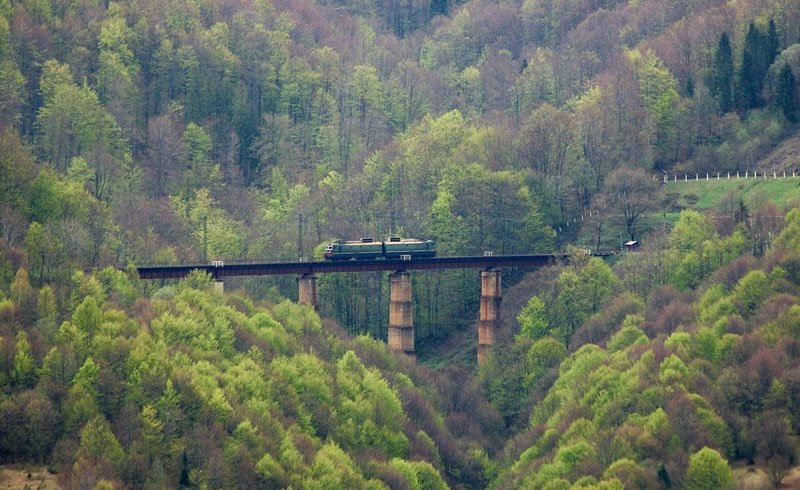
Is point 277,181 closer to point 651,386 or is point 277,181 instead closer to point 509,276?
point 509,276

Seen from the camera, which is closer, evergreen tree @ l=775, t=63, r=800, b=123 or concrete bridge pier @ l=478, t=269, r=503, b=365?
concrete bridge pier @ l=478, t=269, r=503, b=365

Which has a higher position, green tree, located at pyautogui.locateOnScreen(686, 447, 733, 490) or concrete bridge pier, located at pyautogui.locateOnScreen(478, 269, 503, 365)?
concrete bridge pier, located at pyautogui.locateOnScreen(478, 269, 503, 365)

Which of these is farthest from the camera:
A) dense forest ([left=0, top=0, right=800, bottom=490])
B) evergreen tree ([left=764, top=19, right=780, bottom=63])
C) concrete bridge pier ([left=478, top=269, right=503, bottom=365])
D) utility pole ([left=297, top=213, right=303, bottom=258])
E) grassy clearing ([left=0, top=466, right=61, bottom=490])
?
evergreen tree ([left=764, top=19, right=780, bottom=63])

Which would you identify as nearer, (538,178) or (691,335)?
(691,335)

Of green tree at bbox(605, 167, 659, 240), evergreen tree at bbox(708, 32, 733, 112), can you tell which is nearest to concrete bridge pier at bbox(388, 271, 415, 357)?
green tree at bbox(605, 167, 659, 240)

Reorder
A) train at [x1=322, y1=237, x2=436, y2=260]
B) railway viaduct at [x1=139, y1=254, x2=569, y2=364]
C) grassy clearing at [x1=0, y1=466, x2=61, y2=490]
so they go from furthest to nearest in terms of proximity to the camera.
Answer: train at [x1=322, y1=237, x2=436, y2=260] → railway viaduct at [x1=139, y1=254, x2=569, y2=364] → grassy clearing at [x1=0, y1=466, x2=61, y2=490]

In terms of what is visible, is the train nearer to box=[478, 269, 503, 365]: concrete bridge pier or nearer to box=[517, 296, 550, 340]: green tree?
box=[478, 269, 503, 365]: concrete bridge pier

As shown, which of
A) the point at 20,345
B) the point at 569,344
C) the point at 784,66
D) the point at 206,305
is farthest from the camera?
the point at 784,66

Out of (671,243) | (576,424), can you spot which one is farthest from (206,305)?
(671,243)
